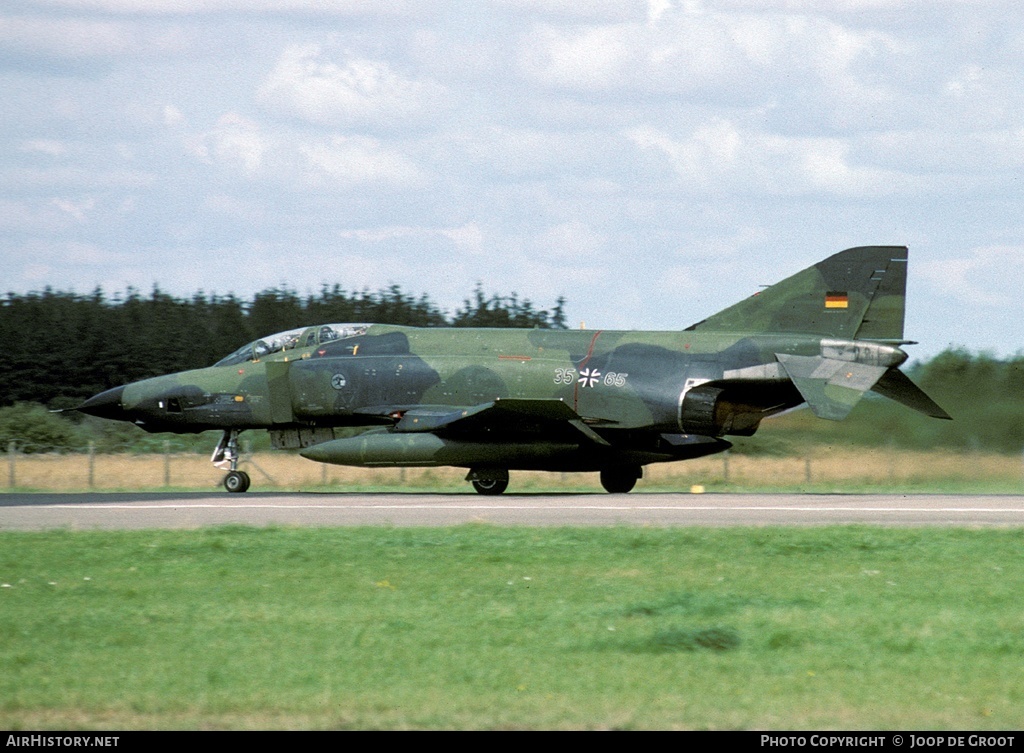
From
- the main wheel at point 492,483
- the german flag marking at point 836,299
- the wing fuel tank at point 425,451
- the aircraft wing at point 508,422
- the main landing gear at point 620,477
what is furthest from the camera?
the main landing gear at point 620,477

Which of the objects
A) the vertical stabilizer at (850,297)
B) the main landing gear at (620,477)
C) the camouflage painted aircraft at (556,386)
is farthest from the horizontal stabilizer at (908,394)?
the main landing gear at (620,477)

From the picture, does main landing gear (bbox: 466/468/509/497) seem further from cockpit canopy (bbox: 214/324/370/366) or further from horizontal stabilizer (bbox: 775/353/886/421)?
horizontal stabilizer (bbox: 775/353/886/421)

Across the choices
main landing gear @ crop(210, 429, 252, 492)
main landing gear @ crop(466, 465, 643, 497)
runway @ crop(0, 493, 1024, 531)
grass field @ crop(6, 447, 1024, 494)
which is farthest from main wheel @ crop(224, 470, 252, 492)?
main landing gear @ crop(466, 465, 643, 497)

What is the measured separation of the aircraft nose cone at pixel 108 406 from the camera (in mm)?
27812

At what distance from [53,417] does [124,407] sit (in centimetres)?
1308

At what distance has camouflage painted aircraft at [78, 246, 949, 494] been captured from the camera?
2477cm

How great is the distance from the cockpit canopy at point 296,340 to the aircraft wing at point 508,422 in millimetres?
3260

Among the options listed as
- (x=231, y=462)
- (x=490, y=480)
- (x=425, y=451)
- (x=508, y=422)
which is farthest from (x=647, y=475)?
(x=231, y=462)

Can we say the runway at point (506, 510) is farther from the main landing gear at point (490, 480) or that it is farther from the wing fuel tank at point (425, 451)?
the main landing gear at point (490, 480)

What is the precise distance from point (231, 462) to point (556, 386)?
714cm

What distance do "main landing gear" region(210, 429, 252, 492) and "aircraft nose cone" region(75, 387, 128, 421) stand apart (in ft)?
7.25

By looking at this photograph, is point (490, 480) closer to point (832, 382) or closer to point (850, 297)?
point (832, 382)

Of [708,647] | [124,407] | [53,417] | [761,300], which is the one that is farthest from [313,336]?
[708,647]

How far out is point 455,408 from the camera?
2609cm
